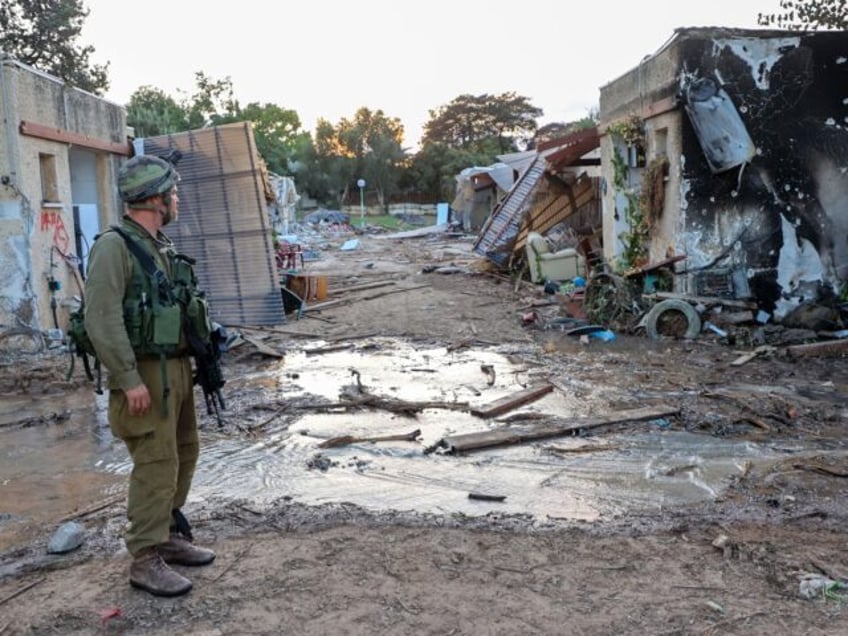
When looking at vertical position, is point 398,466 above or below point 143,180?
below

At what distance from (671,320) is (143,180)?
28.7ft

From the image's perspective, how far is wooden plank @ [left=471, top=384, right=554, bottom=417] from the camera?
728 centimetres

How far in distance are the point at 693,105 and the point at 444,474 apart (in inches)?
316

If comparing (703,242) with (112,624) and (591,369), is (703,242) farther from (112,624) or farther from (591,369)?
(112,624)

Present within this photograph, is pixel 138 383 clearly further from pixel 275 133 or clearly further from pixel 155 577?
pixel 275 133

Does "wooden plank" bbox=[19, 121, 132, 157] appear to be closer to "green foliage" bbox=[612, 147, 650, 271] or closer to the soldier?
the soldier

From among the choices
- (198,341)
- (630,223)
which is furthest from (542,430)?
(630,223)

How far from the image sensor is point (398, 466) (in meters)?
5.83

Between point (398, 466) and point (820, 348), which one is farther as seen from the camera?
point (820, 348)

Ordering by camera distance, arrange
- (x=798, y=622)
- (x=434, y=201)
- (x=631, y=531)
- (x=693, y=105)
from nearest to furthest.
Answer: (x=798, y=622) → (x=631, y=531) → (x=693, y=105) → (x=434, y=201)

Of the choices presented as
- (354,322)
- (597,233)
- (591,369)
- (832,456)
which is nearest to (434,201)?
(597,233)

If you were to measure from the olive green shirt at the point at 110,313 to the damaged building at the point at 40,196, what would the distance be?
7.91 meters

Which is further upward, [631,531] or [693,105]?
[693,105]

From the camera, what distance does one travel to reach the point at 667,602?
360 cm
